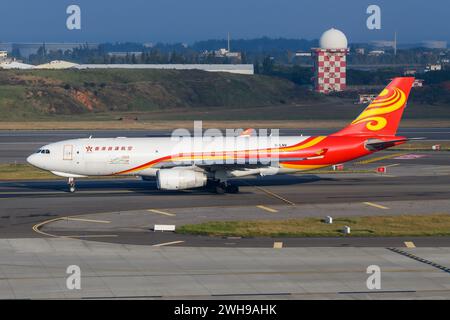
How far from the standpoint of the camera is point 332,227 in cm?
4281

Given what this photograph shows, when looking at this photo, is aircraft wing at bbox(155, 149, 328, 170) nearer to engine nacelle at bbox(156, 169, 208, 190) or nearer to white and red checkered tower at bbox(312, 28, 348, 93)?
engine nacelle at bbox(156, 169, 208, 190)

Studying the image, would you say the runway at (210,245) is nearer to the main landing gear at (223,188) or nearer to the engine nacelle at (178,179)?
the main landing gear at (223,188)

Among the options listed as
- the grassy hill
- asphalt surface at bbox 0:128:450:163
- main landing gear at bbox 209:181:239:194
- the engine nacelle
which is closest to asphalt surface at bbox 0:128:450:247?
main landing gear at bbox 209:181:239:194

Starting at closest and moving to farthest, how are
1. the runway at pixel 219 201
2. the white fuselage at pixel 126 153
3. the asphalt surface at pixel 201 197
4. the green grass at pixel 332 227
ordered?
the green grass at pixel 332 227
the asphalt surface at pixel 201 197
the runway at pixel 219 201
the white fuselage at pixel 126 153

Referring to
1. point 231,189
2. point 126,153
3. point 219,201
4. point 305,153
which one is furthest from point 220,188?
point 126,153

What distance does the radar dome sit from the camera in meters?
191

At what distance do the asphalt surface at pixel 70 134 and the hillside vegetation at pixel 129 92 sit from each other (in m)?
33.3

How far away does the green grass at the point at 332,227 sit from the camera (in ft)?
134

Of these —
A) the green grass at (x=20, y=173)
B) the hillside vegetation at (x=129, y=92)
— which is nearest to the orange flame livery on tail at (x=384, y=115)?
the green grass at (x=20, y=173)

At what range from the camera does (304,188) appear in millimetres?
57781

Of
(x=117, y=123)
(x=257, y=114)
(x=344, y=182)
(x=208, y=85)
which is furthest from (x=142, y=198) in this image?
(x=208, y=85)

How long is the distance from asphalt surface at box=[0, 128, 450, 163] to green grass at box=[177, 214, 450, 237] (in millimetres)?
46777

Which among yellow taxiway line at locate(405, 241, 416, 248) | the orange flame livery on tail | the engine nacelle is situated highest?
the orange flame livery on tail

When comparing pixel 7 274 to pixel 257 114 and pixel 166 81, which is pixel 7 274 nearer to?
pixel 257 114
